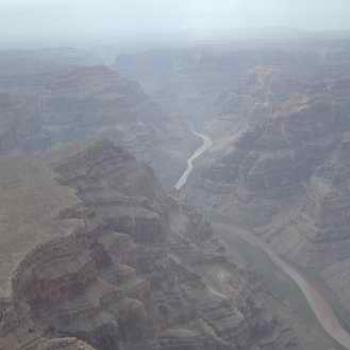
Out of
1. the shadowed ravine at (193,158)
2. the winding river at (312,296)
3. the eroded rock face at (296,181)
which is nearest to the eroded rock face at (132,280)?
the winding river at (312,296)

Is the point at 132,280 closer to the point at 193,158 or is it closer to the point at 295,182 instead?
the point at 295,182

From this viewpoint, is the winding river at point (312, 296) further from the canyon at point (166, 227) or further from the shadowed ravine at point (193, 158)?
the shadowed ravine at point (193, 158)

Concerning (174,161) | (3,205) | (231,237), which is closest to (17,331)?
(3,205)

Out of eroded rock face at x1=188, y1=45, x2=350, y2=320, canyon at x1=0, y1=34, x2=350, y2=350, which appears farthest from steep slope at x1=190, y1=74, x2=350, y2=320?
canyon at x1=0, y1=34, x2=350, y2=350

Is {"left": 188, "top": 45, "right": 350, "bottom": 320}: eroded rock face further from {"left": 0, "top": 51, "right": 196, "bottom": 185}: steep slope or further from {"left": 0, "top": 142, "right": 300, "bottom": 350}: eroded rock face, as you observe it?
{"left": 0, "top": 142, "right": 300, "bottom": 350}: eroded rock face

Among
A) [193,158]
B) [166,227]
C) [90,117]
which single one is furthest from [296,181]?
[90,117]

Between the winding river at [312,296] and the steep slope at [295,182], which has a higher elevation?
the steep slope at [295,182]

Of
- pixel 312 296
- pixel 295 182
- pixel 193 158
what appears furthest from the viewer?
pixel 193 158

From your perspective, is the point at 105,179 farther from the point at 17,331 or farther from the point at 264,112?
the point at 264,112
